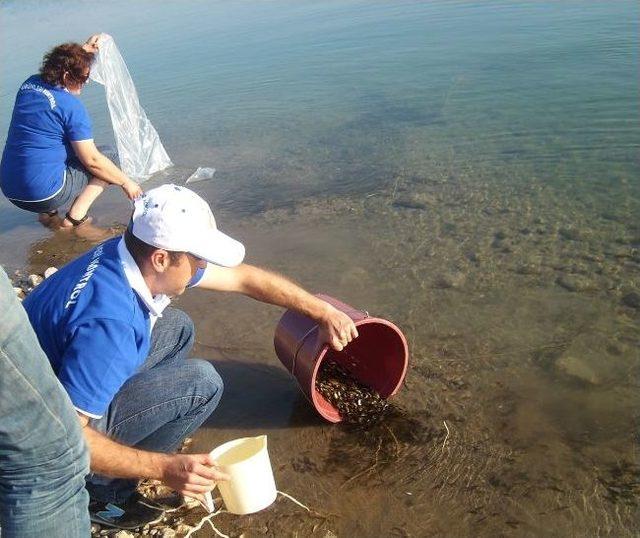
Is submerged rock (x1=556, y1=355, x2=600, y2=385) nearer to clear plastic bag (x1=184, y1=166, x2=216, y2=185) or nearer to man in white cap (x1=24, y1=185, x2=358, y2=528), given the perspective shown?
man in white cap (x1=24, y1=185, x2=358, y2=528)

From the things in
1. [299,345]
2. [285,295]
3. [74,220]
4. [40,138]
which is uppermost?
[40,138]

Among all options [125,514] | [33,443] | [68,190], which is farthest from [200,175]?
[33,443]

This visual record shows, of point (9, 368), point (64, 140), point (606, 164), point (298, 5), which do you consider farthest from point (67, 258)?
point (298, 5)

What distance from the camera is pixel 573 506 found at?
2.75 m

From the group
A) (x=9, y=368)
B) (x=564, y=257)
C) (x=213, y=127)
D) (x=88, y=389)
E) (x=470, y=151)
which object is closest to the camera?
(x=9, y=368)

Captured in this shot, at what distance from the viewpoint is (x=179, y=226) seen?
2.38m

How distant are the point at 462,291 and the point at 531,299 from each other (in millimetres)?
446

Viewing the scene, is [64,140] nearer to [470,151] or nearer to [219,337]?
[219,337]

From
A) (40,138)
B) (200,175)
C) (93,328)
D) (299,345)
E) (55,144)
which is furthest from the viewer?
(200,175)

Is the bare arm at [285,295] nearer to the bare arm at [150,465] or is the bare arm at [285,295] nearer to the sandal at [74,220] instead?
the bare arm at [150,465]

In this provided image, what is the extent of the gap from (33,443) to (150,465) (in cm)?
65

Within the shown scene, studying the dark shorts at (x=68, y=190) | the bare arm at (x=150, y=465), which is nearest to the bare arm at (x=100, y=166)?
the dark shorts at (x=68, y=190)

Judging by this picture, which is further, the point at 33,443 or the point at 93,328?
the point at 93,328

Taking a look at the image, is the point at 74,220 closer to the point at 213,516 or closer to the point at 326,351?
the point at 326,351
